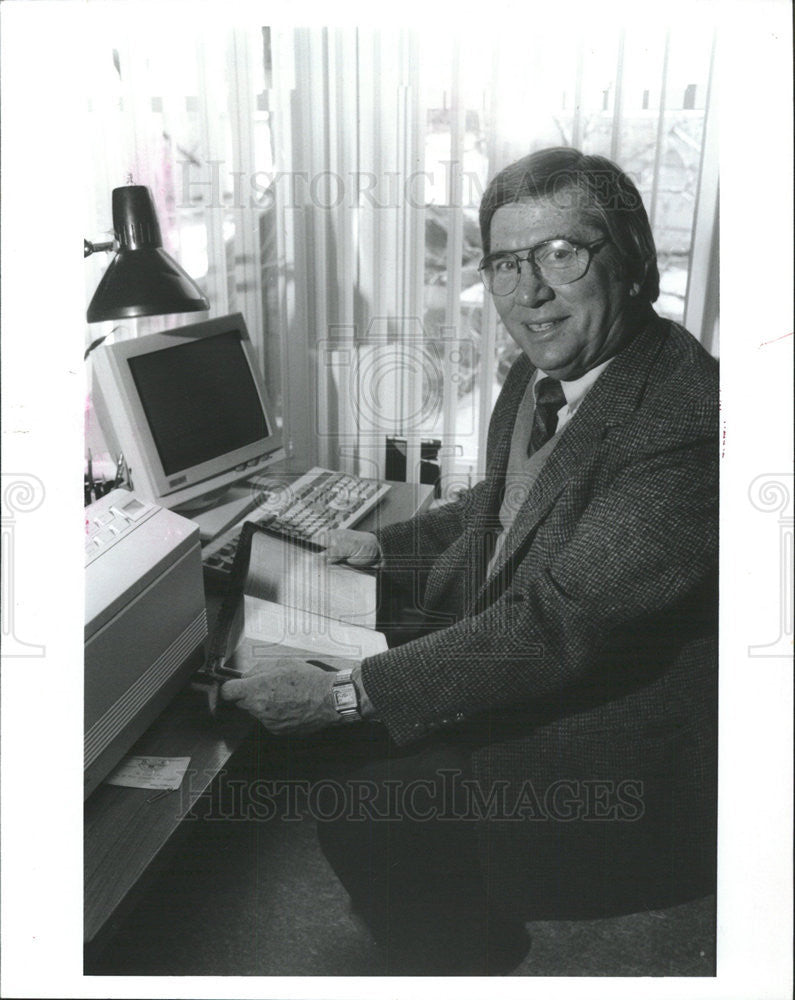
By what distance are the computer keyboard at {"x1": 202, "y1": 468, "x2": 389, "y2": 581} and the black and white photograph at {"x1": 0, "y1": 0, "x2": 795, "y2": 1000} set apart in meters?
0.01

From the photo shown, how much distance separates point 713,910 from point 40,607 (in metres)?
0.86

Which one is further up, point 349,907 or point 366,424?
point 366,424

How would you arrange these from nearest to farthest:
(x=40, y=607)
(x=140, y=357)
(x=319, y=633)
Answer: (x=40, y=607) < (x=319, y=633) < (x=140, y=357)

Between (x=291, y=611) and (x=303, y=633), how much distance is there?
35 millimetres

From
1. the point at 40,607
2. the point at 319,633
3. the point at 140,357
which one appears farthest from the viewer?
the point at 140,357

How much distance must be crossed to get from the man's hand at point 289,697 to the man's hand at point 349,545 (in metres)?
0.16

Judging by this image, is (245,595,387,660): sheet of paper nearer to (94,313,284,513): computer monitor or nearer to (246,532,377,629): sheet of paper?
(246,532,377,629): sheet of paper

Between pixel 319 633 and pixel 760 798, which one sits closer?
pixel 760 798

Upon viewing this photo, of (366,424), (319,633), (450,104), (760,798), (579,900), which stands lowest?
(579,900)

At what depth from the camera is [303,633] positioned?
103 centimetres

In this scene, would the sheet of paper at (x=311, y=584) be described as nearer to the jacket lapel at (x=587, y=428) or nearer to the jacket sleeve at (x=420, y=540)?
the jacket sleeve at (x=420, y=540)

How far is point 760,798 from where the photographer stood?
0.93 meters

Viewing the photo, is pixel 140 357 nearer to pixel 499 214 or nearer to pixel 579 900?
pixel 499 214

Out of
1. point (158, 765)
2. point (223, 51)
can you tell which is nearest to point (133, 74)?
point (223, 51)
